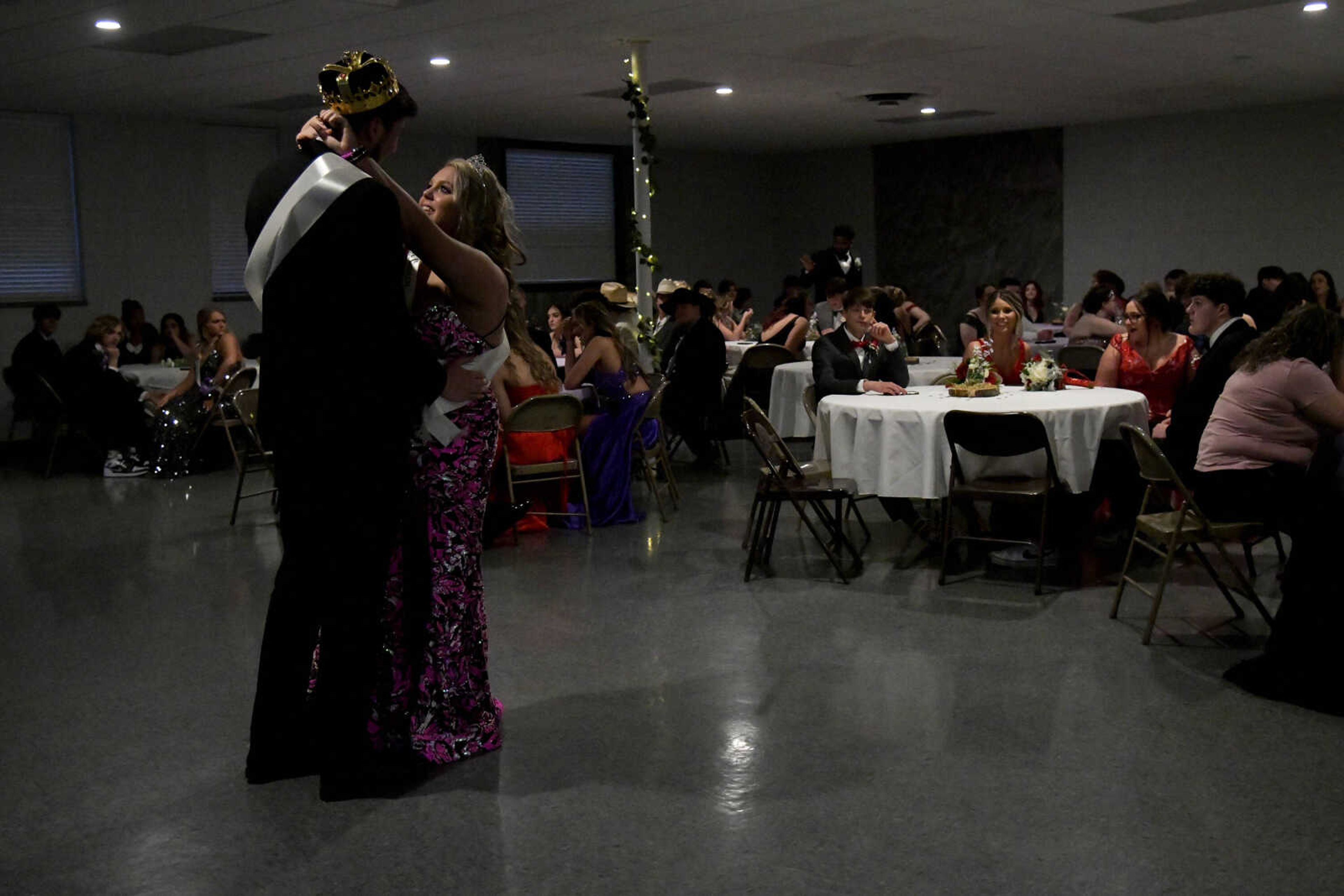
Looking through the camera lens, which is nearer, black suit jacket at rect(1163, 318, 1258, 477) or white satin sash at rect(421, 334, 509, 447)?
white satin sash at rect(421, 334, 509, 447)

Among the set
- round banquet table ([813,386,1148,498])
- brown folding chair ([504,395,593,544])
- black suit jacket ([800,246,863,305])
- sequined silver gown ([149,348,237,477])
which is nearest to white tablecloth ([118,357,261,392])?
sequined silver gown ([149,348,237,477])

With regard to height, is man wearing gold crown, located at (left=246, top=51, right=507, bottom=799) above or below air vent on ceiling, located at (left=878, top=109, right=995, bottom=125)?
below

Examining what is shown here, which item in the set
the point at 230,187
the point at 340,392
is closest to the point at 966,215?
the point at 230,187

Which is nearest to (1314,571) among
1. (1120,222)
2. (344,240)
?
(344,240)

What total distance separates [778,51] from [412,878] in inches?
298

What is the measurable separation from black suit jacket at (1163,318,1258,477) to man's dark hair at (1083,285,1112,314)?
485cm

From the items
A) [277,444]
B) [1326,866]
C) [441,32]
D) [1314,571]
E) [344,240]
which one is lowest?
[1326,866]

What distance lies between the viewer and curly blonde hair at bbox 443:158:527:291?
11.3ft

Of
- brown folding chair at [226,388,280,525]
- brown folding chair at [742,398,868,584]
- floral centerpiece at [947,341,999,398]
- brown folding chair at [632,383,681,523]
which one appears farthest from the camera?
brown folding chair at [226,388,280,525]

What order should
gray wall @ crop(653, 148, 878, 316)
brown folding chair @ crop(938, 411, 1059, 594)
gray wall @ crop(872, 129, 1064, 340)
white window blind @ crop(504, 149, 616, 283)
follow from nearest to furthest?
1. brown folding chair @ crop(938, 411, 1059, 594)
2. white window blind @ crop(504, 149, 616, 283)
3. gray wall @ crop(872, 129, 1064, 340)
4. gray wall @ crop(653, 148, 878, 316)

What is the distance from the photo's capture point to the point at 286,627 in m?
3.30

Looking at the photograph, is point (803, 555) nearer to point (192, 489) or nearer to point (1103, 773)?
point (1103, 773)

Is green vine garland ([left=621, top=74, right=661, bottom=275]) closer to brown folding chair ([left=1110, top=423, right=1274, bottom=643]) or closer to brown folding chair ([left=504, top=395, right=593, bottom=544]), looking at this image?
brown folding chair ([left=504, top=395, right=593, bottom=544])

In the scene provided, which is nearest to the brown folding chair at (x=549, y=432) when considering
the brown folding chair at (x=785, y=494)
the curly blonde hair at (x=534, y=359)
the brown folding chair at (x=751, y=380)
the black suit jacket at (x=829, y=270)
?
the curly blonde hair at (x=534, y=359)
